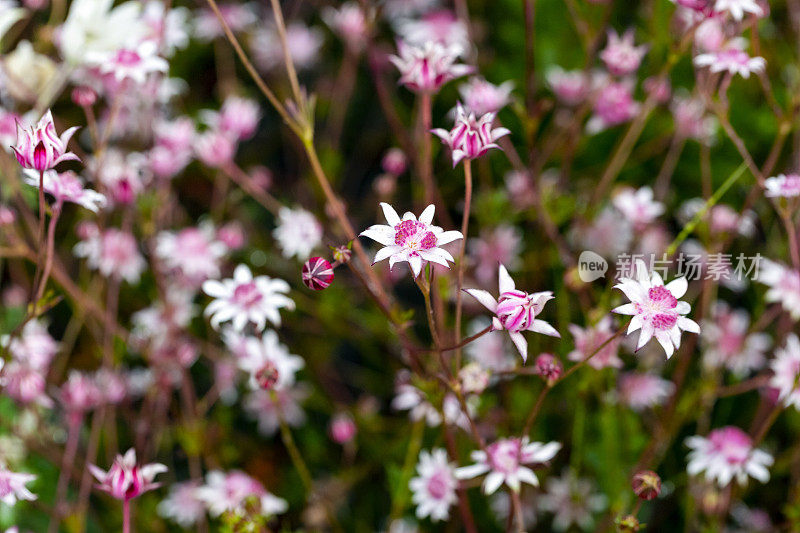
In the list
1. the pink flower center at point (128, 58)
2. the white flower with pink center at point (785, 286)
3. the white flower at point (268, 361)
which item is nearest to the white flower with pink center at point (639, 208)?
the white flower with pink center at point (785, 286)

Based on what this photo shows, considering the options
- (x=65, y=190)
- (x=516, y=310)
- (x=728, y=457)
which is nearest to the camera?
(x=516, y=310)

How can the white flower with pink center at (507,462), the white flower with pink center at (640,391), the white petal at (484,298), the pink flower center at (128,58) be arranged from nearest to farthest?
the white petal at (484,298), the white flower with pink center at (507,462), the pink flower center at (128,58), the white flower with pink center at (640,391)

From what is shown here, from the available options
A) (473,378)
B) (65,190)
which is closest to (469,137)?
(473,378)

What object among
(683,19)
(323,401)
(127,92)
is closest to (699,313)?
(683,19)

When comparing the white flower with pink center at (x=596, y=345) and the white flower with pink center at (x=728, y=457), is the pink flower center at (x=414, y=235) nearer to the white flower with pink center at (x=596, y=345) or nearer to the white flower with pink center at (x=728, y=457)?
the white flower with pink center at (x=596, y=345)

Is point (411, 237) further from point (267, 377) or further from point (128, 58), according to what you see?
point (128, 58)
